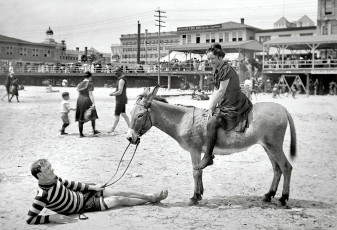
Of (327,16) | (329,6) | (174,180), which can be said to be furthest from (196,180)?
(329,6)

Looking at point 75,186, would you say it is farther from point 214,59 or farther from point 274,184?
point 274,184

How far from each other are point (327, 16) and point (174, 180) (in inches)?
1836

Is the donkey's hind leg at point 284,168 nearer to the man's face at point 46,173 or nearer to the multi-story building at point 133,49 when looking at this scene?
the man's face at point 46,173

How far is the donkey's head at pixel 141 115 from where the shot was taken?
19.2 feet

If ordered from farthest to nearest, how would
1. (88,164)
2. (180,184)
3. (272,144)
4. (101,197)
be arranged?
1. (88,164)
2. (180,184)
3. (272,144)
4. (101,197)

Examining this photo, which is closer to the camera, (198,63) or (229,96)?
(229,96)

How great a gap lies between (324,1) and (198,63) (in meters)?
19.6

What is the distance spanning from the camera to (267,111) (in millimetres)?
5914

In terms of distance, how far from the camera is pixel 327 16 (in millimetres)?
46875

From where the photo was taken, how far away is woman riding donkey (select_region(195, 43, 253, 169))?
18.6 feet

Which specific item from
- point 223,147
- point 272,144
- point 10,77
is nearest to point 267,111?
point 272,144

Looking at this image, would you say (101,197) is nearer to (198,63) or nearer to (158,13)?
(198,63)

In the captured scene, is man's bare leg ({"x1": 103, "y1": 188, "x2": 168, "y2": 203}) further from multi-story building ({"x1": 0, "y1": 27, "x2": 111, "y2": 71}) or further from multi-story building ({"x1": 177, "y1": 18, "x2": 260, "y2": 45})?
multi-story building ({"x1": 177, "y1": 18, "x2": 260, "y2": 45})

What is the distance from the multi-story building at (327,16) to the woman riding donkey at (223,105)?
46.6 meters
